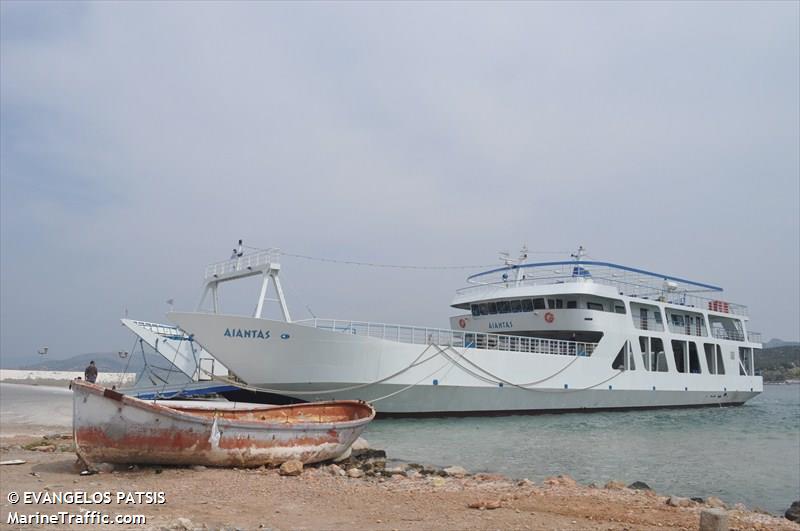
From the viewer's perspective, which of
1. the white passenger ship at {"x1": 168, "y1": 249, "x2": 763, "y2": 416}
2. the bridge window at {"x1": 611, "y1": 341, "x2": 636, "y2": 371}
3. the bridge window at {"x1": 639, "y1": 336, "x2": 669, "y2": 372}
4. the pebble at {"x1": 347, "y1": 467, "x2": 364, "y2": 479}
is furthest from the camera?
the bridge window at {"x1": 639, "y1": 336, "x2": 669, "y2": 372}

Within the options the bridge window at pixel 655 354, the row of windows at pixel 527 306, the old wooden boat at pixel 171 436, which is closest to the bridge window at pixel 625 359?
the bridge window at pixel 655 354

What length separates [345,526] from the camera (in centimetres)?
598

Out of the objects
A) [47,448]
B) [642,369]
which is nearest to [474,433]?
[47,448]

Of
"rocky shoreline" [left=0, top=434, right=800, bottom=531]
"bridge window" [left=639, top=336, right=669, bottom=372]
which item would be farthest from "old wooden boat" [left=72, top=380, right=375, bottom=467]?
"bridge window" [left=639, top=336, right=669, bottom=372]

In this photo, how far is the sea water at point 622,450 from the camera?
37.0 ft

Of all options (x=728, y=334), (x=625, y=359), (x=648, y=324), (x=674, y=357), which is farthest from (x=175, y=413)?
(x=728, y=334)

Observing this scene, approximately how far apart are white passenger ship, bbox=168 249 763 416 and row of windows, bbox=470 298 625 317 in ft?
0.15

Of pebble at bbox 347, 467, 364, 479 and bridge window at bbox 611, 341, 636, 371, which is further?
bridge window at bbox 611, 341, 636, 371

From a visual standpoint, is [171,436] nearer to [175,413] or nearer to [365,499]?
[175,413]

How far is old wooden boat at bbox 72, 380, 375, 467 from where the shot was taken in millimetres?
8289

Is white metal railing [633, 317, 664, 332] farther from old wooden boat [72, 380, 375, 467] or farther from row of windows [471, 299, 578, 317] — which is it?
old wooden boat [72, 380, 375, 467]

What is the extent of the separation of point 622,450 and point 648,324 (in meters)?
14.5

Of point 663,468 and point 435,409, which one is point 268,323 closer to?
point 435,409

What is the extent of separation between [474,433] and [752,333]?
93.3ft
